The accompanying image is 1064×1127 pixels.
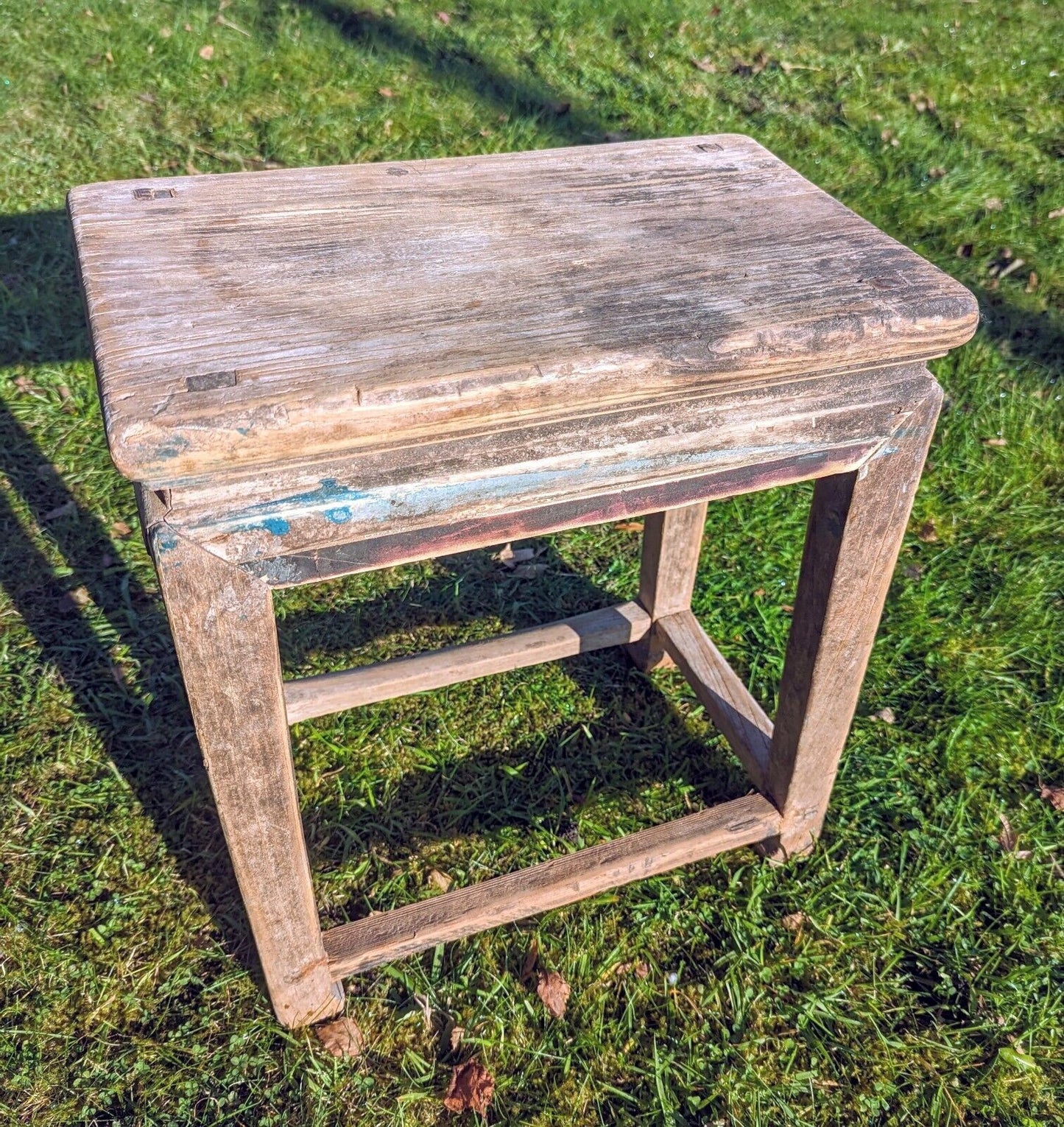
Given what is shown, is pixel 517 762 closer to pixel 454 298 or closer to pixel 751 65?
pixel 454 298

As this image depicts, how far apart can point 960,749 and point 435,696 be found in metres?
1.25

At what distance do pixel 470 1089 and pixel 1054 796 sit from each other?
1.44m

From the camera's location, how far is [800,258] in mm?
1647

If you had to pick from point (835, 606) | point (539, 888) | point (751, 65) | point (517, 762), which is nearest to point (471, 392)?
point (835, 606)

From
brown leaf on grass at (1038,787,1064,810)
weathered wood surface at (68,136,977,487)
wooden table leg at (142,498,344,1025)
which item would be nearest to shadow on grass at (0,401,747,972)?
wooden table leg at (142,498,344,1025)

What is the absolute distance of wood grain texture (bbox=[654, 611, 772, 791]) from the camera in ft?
7.38

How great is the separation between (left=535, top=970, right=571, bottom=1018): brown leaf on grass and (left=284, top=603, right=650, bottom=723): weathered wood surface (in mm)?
650

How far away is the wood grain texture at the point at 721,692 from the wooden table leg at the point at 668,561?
4cm

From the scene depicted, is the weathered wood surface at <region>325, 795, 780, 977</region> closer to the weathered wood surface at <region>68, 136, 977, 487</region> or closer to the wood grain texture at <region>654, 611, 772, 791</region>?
the wood grain texture at <region>654, 611, 772, 791</region>

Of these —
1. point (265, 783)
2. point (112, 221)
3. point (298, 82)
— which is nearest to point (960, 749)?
point (265, 783)

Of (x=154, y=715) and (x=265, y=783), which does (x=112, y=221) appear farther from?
(x=154, y=715)

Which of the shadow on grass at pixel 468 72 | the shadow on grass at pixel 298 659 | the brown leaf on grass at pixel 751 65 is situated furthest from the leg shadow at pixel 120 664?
the brown leaf on grass at pixel 751 65

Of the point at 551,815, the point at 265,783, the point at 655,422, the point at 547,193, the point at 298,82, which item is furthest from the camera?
the point at 298,82

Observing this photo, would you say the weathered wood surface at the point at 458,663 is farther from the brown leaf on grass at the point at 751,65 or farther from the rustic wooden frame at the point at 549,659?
the brown leaf on grass at the point at 751,65
